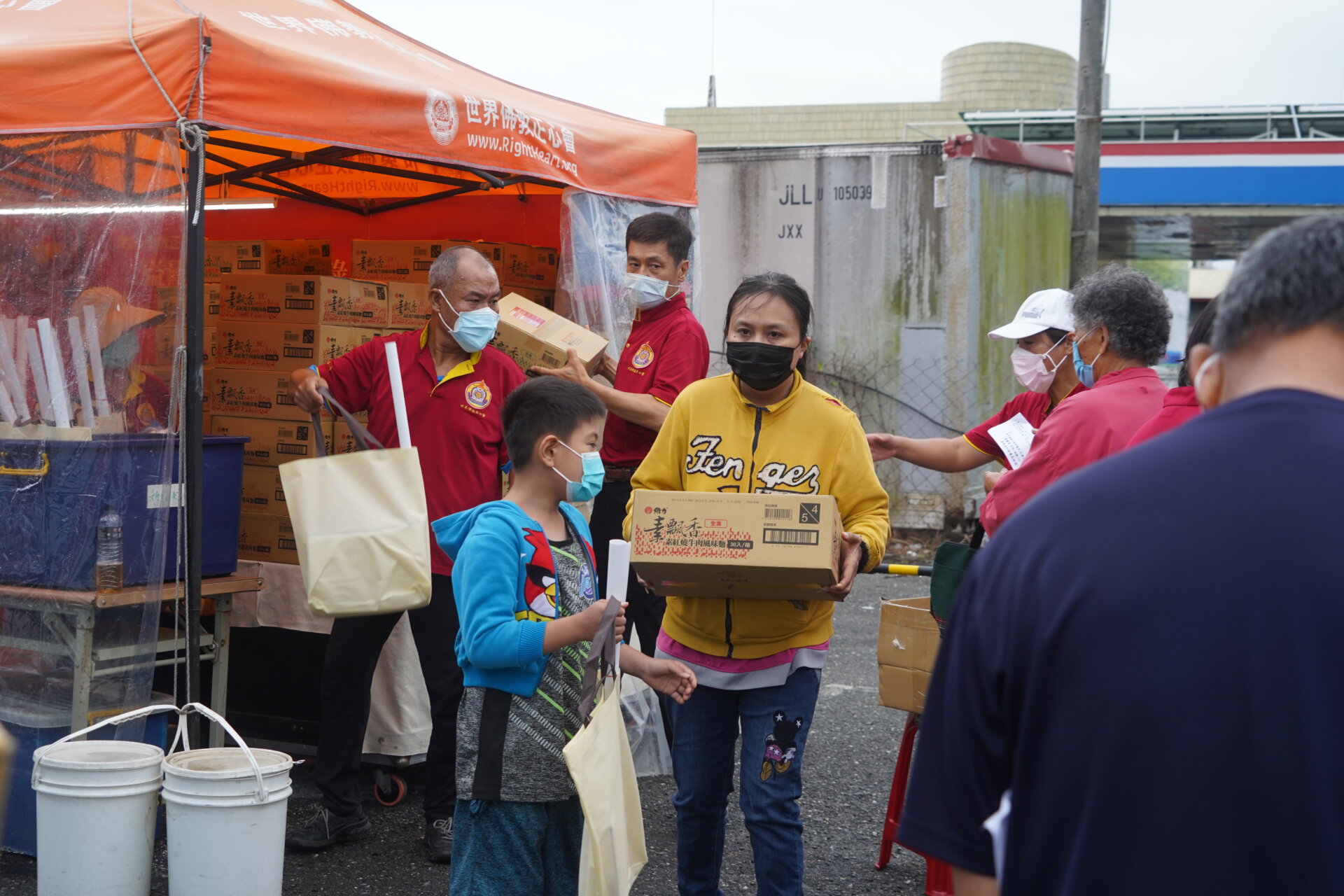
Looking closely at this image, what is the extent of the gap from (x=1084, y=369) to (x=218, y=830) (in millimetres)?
2785

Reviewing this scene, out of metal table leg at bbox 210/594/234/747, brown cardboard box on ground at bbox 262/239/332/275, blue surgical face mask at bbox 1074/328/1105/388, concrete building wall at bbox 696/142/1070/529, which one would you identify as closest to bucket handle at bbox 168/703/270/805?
metal table leg at bbox 210/594/234/747

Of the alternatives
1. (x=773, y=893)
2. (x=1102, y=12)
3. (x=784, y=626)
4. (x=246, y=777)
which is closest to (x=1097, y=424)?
(x=784, y=626)

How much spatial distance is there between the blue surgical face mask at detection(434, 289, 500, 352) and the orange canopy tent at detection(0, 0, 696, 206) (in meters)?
0.59

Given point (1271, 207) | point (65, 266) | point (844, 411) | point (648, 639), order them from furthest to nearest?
point (1271, 207) → point (648, 639) → point (65, 266) → point (844, 411)

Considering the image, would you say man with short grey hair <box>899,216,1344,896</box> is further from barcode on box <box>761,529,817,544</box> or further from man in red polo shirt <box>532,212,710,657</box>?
man in red polo shirt <box>532,212,710,657</box>

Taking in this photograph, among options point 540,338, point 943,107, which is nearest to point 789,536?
point 540,338

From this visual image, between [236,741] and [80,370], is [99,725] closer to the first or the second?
[236,741]

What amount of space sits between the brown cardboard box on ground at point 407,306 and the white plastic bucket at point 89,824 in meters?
2.31

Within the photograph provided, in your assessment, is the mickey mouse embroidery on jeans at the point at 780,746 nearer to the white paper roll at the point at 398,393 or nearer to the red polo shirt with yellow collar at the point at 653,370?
the white paper roll at the point at 398,393

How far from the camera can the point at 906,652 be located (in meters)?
3.70

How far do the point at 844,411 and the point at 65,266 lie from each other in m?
2.37

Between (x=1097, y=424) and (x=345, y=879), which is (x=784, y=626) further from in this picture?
(x=345, y=879)

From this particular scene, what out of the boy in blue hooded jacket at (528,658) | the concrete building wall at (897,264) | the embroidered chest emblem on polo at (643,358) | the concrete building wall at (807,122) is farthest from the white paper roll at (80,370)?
the concrete building wall at (807,122)

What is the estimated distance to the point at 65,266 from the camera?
361 centimetres
